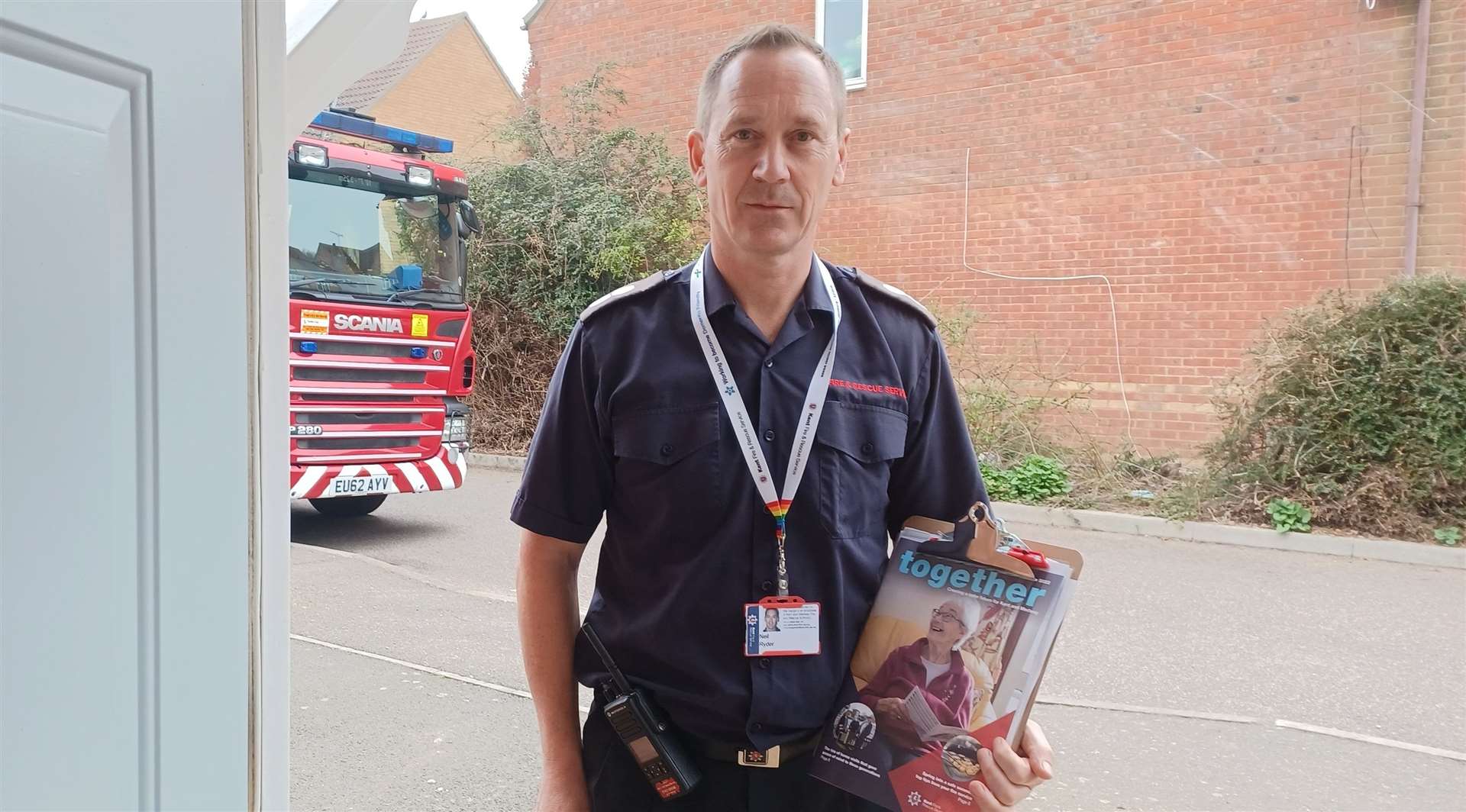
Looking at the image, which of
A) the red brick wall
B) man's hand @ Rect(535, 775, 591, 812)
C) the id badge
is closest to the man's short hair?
the id badge

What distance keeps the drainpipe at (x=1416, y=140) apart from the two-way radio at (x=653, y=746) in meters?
10.1

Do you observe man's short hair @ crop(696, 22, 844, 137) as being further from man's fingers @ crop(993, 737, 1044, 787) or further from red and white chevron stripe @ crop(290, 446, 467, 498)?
red and white chevron stripe @ crop(290, 446, 467, 498)

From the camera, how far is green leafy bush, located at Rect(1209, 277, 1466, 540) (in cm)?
741

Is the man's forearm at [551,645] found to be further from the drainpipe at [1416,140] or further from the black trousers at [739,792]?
the drainpipe at [1416,140]

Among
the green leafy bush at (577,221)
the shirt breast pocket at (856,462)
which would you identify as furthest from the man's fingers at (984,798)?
the green leafy bush at (577,221)

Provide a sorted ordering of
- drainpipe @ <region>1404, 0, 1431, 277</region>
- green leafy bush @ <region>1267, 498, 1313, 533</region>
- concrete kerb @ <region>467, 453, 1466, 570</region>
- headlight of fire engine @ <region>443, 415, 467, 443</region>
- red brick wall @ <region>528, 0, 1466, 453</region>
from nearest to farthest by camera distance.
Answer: concrete kerb @ <region>467, 453, 1466, 570</region>, green leafy bush @ <region>1267, 498, 1313, 533</region>, headlight of fire engine @ <region>443, 415, 467, 443</region>, drainpipe @ <region>1404, 0, 1431, 277</region>, red brick wall @ <region>528, 0, 1466, 453</region>

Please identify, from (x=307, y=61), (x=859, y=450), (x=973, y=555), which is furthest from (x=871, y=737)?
(x=307, y=61)

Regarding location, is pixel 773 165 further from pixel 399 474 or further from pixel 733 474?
pixel 399 474

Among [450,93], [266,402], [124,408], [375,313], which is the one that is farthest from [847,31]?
[450,93]

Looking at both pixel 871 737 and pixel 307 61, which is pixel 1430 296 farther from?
pixel 307 61

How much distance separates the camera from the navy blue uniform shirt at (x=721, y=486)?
1.58m

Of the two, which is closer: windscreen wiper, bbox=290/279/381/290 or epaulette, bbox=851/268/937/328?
epaulette, bbox=851/268/937/328

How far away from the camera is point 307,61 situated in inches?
40.7

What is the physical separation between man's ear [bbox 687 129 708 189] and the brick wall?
24521 mm
